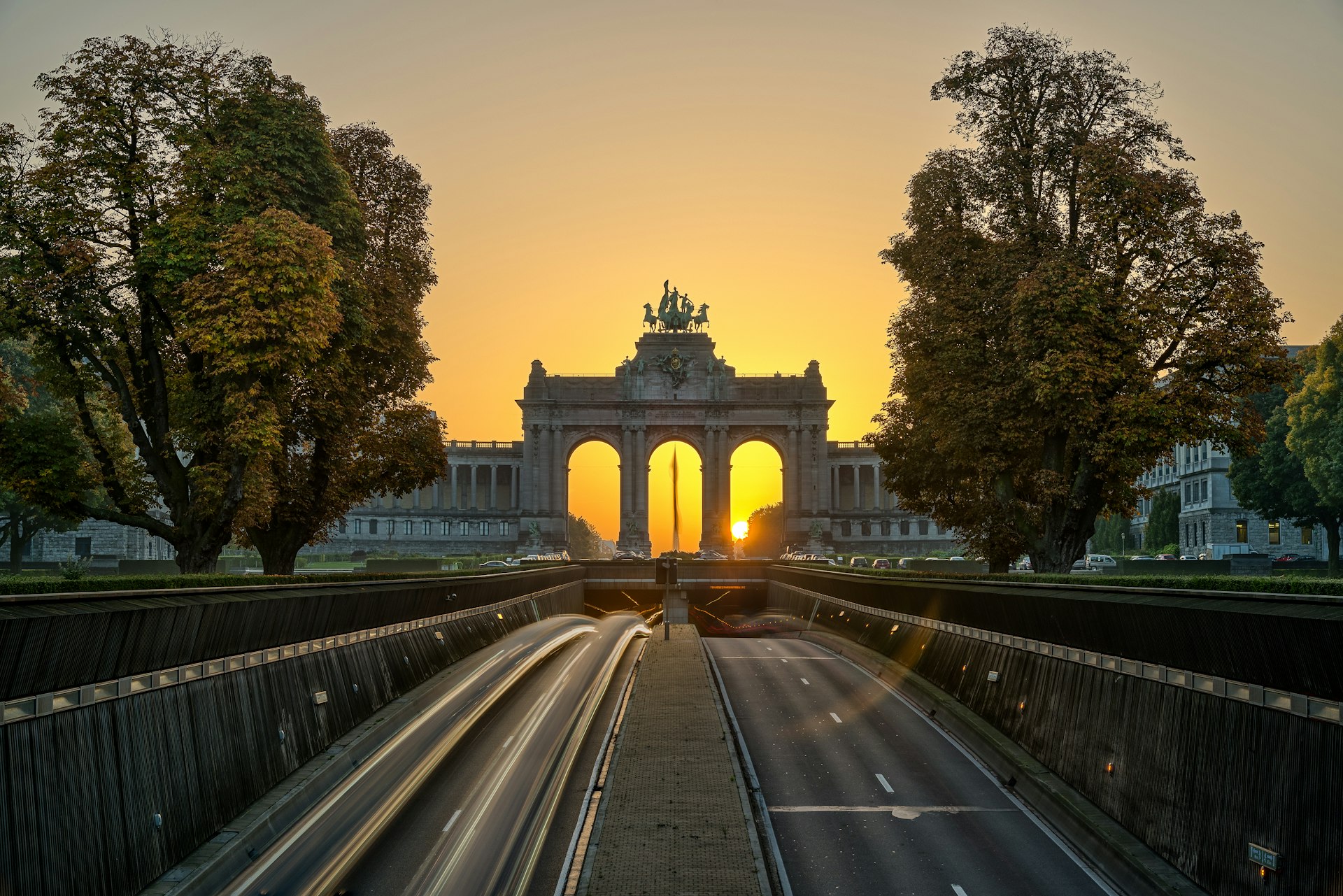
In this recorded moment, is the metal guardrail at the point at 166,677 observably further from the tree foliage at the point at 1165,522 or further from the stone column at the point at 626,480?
the stone column at the point at 626,480

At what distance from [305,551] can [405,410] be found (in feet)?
391

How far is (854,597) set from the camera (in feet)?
168

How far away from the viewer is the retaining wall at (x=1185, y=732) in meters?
14.5

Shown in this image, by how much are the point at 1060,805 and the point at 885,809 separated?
3304mm

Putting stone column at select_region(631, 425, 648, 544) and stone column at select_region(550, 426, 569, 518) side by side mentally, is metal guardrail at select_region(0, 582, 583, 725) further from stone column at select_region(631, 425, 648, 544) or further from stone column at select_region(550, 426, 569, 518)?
stone column at select_region(550, 426, 569, 518)

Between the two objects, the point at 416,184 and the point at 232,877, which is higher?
the point at 416,184

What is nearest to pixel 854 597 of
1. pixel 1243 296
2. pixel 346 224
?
pixel 1243 296

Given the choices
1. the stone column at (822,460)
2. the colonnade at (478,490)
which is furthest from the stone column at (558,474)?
the stone column at (822,460)

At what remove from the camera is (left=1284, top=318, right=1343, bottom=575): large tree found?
2731 inches

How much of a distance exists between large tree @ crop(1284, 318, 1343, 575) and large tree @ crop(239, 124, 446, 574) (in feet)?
176

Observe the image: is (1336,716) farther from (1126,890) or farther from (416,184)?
(416,184)

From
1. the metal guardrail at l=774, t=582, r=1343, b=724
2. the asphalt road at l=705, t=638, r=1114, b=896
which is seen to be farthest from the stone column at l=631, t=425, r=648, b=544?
the metal guardrail at l=774, t=582, r=1343, b=724

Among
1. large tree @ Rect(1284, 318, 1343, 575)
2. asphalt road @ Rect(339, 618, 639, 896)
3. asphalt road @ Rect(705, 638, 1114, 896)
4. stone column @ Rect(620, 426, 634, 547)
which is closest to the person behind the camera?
asphalt road @ Rect(339, 618, 639, 896)

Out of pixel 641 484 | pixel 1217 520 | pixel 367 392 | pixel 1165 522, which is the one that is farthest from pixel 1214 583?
pixel 641 484
